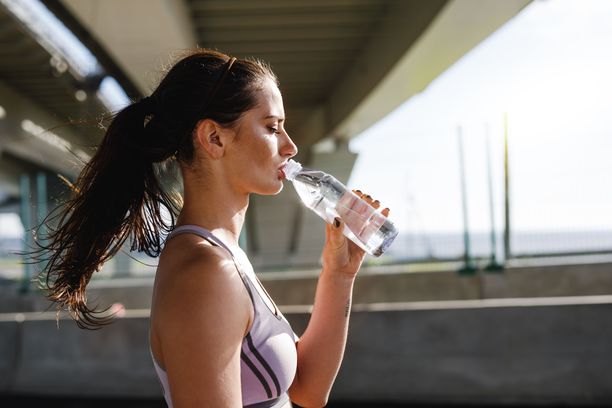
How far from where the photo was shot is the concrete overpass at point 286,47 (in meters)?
9.10

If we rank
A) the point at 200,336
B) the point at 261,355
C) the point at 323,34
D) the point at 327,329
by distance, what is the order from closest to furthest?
the point at 200,336, the point at 261,355, the point at 327,329, the point at 323,34

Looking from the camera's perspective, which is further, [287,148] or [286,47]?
[286,47]

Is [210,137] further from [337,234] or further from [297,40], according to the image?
[297,40]

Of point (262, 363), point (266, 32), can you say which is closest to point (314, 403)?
point (262, 363)

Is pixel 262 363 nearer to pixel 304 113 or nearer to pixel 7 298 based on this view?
pixel 7 298

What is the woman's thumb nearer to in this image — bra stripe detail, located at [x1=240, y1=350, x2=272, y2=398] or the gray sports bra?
the gray sports bra

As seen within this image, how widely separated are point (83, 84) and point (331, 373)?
13371mm

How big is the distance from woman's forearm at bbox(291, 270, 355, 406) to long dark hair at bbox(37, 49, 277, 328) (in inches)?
23.6

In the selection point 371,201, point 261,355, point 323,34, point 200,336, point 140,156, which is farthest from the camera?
point 323,34

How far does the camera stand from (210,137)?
164 centimetres

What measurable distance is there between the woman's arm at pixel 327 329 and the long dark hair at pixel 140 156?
Result: 1.87ft

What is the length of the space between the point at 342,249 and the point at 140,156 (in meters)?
0.70

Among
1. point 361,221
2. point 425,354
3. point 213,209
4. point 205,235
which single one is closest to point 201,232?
point 205,235

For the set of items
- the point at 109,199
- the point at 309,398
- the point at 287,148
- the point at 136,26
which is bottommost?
the point at 309,398
